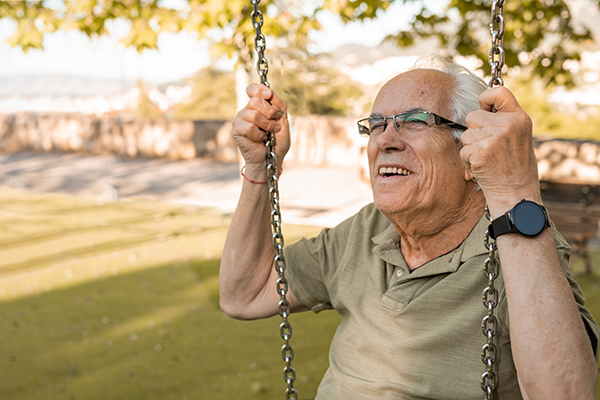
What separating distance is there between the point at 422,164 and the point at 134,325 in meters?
4.09

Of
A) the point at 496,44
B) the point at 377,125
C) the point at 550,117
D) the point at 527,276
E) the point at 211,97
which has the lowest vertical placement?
the point at 527,276

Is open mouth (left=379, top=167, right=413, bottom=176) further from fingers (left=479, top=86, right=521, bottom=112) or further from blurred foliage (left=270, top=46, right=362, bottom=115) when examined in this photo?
blurred foliage (left=270, top=46, right=362, bottom=115)

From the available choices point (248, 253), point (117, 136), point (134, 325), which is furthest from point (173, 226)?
point (117, 136)

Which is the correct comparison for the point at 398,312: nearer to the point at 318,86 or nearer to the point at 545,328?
the point at 545,328

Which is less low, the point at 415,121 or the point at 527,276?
the point at 415,121

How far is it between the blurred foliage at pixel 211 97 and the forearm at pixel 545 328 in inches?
1029

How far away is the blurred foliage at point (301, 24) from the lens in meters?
4.48

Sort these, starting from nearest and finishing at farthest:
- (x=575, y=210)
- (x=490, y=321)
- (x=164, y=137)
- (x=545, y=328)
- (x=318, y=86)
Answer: (x=545, y=328) < (x=490, y=321) < (x=575, y=210) < (x=164, y=137) < (x=318, y=86)

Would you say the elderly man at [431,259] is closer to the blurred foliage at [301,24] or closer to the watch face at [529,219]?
the watch face at [529,219]

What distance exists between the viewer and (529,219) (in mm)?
1432

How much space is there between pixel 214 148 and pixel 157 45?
11.8 metres

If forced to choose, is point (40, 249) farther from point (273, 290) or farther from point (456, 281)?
point (456, 281)

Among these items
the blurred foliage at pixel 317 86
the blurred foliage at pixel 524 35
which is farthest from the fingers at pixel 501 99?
the blurred foliage at pixel 317 86

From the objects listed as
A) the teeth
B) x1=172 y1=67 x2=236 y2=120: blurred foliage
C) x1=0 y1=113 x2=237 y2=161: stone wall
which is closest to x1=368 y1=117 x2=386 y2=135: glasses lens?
the teeth
